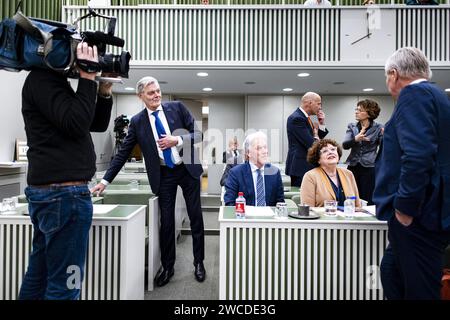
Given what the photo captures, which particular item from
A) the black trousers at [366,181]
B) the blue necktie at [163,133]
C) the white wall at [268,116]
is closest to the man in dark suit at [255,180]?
the blue necktie at [163,133]

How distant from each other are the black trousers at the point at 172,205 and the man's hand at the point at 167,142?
229 mm

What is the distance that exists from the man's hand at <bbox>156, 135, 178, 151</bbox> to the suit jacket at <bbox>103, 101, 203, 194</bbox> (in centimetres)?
10

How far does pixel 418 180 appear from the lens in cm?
121

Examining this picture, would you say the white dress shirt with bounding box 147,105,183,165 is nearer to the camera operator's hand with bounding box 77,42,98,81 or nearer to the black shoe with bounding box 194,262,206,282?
the black shoe with bounding box 194,262,206,282

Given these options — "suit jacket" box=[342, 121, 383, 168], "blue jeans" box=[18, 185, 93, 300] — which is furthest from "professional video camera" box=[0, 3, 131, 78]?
"suit jacket" box=[342, 121, 383, 168]

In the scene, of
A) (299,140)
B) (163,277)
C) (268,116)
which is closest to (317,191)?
(299,140)

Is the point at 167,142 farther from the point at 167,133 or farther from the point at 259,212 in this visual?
the point at 259,212

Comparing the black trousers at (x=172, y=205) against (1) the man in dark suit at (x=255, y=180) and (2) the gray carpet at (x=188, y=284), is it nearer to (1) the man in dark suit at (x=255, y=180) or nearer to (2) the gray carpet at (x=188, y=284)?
(2) the gray carpet at (x=188, y=284)

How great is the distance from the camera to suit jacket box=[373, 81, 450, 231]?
1211mm

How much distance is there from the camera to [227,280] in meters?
1.80

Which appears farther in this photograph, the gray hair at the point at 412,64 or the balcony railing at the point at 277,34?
the balcony railing at the point at 277,34

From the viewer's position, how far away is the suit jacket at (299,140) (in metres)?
3.13
